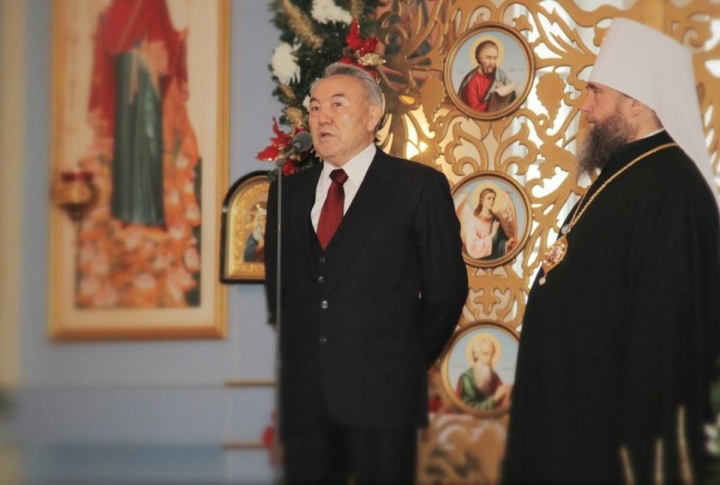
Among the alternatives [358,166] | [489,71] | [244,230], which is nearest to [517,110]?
[489,71]

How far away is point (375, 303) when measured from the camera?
4414mm

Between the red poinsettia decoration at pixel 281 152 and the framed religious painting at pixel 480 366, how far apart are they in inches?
47.5

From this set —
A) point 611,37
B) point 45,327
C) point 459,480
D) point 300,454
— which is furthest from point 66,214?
point 611,37

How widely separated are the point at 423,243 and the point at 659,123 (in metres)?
1.29

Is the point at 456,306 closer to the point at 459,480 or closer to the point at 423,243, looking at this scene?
the point at 423,243

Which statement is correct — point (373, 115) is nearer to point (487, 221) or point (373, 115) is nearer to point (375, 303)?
point (375, 303)

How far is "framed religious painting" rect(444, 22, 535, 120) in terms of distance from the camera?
18.0 feet

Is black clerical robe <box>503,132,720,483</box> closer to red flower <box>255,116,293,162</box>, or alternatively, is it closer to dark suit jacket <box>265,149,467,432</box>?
dark suit jacket <box>265,149,467,432</box>

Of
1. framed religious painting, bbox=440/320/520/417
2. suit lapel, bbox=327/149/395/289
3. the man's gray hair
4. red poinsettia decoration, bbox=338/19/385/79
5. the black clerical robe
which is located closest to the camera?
the black clerical robe

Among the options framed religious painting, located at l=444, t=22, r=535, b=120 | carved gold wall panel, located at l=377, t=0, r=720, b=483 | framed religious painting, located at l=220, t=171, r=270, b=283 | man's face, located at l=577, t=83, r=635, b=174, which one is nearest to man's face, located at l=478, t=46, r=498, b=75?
framed religious painting, located at l=444, t=22, r=535, b=120

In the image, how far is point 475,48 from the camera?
18.2 ft

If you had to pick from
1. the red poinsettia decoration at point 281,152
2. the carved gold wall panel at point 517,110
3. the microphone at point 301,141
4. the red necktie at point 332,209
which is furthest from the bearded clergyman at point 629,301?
the red poinsettia decoration at point 281,152

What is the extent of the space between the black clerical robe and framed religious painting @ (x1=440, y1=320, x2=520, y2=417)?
60 cm

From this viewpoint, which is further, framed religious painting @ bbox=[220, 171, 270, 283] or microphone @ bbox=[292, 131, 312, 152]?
framed religious painting @ bbox=[220, 171, 270, 283]
